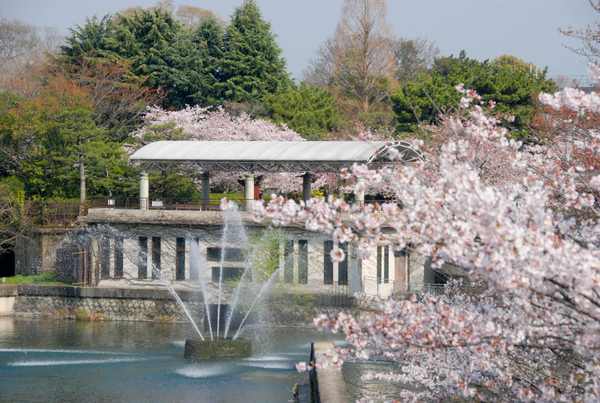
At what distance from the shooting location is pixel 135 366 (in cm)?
2031

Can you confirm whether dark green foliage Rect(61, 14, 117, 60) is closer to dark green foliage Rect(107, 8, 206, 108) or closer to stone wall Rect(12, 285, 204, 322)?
dark green foliage Rect(107, 8, 206, 108)

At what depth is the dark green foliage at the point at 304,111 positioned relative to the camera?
4382cm

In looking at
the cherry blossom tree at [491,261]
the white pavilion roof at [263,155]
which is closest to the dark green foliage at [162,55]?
the white pavilion roof at [263,155]

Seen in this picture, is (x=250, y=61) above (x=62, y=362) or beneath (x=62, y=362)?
above

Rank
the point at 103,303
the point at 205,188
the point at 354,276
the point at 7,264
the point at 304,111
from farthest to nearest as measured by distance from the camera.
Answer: the point at 304,111, the point at 7,264, the point at 205,188, the point at 103,303, the point at 354,276

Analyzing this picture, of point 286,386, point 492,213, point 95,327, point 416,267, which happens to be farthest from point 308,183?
point 492,213

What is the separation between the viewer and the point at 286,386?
57.9 feet

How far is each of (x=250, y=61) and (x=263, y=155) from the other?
19.5 m

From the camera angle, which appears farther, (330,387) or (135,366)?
(135,366)

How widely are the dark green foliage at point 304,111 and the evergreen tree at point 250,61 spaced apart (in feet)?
8.37

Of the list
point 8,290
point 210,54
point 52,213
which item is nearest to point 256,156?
point 52,213

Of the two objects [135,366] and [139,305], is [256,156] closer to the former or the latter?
[139,305]

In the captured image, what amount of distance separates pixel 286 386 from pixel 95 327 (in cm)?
1258

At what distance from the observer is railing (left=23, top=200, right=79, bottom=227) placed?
34.7m
